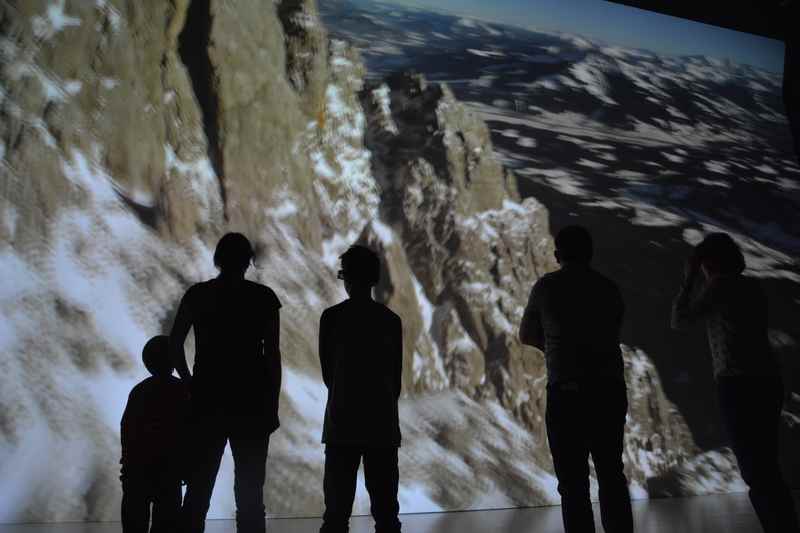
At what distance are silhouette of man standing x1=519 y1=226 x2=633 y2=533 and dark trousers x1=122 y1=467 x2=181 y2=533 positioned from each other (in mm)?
973

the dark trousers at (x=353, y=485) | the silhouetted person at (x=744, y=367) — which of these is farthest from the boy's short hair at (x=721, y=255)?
the dark trousers at (x=353, y=485)

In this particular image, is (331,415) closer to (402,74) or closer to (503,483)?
(503,483)

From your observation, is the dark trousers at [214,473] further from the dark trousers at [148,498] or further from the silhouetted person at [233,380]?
the dark trousers at [148,498]

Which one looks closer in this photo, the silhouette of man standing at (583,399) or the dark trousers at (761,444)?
the silhouette of man standing at (583,399)

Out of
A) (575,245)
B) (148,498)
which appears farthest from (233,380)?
(575,245)

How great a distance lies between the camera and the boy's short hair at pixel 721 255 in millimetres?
2113

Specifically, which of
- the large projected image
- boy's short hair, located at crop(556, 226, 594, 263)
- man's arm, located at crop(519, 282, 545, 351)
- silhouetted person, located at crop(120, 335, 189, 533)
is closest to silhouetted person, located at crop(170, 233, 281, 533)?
silhouetted person, located at crop(120, 335, 189, 533)

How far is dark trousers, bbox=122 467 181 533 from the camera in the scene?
207cm

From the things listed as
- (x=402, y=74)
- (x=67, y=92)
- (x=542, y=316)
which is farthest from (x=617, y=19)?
(x=542, y=316)

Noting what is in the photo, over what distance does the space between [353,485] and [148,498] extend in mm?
598

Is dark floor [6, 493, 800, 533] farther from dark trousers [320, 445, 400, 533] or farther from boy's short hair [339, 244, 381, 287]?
boy's short hair [339, 244, 381, 287]

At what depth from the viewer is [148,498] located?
2.08 meters

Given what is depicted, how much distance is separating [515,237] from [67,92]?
2703mm

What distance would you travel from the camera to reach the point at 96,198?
4.13 metres
